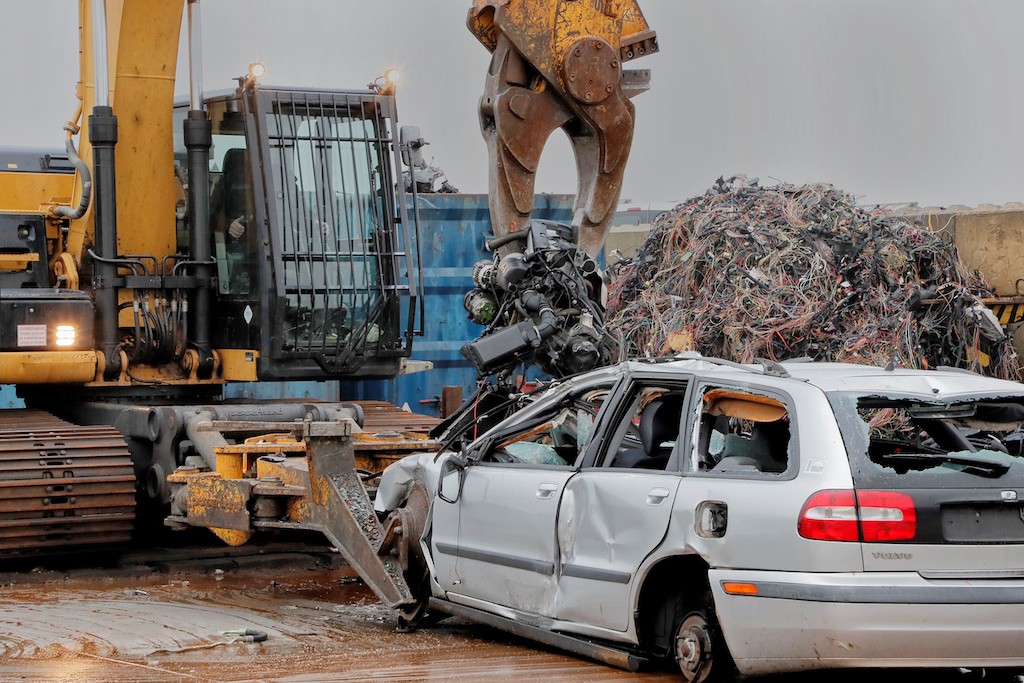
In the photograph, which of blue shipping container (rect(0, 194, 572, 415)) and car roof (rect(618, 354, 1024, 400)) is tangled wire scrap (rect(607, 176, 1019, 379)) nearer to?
blue shipping container (rect(0, 194, 572, 415))

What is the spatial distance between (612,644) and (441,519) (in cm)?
148

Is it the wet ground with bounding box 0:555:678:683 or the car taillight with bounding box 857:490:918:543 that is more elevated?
the car taillight with bounding box 857:490:918:543

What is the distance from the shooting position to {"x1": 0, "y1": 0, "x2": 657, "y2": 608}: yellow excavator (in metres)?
10.4

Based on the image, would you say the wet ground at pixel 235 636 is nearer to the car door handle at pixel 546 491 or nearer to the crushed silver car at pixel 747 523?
the crushed silver car at pixel 747 523

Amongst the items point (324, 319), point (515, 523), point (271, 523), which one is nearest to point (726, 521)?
point (515, 523)

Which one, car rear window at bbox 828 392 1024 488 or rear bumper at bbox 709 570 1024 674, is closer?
rear bumper at bbox 709 570 1024 674

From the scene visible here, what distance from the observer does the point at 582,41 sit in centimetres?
1021

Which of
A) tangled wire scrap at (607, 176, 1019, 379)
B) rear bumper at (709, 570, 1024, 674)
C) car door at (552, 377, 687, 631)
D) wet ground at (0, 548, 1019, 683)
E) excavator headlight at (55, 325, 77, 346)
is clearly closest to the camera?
rear bumper at (709, 570, 1024, 674)

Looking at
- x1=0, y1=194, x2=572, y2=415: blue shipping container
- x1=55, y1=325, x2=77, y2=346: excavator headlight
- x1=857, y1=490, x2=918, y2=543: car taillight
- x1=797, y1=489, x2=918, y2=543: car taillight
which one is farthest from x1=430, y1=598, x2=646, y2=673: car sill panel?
x1=0, y1=194, x2=572, y2=415: blue shipping container

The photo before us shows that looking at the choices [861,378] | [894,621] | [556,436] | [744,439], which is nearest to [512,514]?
[556,436]

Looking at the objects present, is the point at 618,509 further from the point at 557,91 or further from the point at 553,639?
the point at 557,91

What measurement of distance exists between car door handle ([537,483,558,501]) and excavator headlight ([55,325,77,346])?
5513 mm

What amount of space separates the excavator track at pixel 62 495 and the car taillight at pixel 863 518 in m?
6.14

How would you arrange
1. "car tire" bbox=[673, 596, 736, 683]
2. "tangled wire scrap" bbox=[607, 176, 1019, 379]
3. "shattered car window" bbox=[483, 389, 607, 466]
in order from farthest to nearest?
"tangled wire scrap" bbox=[607, 176, 1019, 379]
"shattered car window" bbox=[483, 389, 607, 466]
"car tire" bbox=[673, 596, 736, 683]
